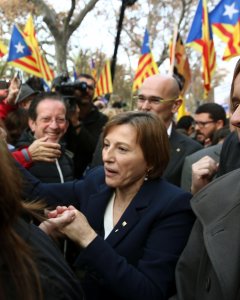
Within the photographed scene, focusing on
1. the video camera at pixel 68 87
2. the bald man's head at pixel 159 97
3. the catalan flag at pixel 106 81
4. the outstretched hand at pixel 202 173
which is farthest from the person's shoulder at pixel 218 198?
the catalan flag at pixel 106 81

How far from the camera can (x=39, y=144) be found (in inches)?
101

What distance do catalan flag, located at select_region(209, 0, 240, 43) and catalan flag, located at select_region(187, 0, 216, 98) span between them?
126mm

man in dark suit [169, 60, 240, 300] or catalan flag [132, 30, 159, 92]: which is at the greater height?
catalan flag [132, 30, 159, 92]

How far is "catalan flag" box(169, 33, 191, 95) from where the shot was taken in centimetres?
602

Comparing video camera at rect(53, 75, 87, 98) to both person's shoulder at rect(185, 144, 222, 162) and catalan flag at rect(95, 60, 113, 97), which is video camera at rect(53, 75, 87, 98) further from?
catalan flag at rect(95, 60, 113, 97)

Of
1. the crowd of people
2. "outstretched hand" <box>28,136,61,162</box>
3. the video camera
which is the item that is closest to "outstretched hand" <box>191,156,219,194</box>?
the crowd of people

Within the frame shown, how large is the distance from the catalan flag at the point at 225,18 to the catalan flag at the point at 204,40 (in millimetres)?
126

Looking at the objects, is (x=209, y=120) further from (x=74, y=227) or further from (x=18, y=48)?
(x=74, y=227)

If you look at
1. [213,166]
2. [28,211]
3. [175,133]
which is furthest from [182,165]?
[28,211]

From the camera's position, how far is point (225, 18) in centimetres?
606

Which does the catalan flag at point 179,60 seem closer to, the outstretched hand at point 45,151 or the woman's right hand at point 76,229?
the outstretched hand at point 45,151

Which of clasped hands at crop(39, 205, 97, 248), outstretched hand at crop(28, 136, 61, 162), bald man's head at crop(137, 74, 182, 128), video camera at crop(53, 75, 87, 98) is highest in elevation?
video camera at crop(53, 75, 87, 98)

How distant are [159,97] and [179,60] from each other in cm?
293

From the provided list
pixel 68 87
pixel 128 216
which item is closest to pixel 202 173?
pixel 128 216
